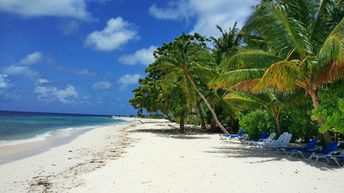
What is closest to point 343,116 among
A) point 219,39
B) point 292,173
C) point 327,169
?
point 327,169

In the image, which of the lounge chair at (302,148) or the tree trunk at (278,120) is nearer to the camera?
the lounge chair at (302,148)

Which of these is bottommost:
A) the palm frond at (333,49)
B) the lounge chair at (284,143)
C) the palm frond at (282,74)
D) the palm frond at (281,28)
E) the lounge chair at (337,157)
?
the lounge chair at (337,157)

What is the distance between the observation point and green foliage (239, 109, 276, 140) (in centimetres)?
1757

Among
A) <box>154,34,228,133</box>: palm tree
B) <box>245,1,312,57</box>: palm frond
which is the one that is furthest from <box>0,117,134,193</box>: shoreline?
<box>154,34,228,133</box>: palm tree

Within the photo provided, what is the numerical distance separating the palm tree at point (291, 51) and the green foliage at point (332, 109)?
0.49 meters

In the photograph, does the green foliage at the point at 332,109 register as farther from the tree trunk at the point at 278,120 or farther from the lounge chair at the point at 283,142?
the tree trunk at the point at 278,120

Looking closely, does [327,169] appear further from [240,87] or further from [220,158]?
[240,87]

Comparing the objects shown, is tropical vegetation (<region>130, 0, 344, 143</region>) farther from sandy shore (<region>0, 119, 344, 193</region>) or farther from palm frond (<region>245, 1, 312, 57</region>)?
A: sandy shore (<region>0, 119, 344, 193</region>)

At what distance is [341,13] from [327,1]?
29.3 inches

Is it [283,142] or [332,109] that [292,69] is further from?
[283,142]

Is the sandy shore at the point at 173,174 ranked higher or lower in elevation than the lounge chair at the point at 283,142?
lower

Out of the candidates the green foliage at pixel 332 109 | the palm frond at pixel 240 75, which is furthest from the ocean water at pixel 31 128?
the green foliage at pixel 332 109

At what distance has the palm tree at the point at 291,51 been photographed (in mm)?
10922

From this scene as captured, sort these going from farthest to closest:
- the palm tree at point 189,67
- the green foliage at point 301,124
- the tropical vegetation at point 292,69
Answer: the palm tree at point 189,67 < the green foliage at point 301,124 < the tropical vegetation at point 292,69
